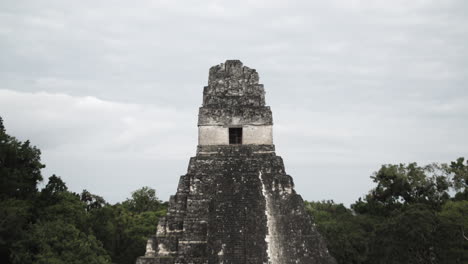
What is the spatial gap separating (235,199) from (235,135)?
7.66ft

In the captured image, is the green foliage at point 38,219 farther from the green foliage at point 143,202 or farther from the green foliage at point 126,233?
the green foliage at point 143,202

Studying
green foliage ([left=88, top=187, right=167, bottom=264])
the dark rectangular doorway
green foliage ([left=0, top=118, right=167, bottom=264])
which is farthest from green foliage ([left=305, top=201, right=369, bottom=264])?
the dark rectangular doorway

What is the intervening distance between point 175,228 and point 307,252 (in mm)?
3179

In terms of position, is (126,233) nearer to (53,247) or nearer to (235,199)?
(53,247)

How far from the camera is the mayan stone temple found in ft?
32.1

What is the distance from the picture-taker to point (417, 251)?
1952cm

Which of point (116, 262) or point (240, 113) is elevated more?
point (240, 113)

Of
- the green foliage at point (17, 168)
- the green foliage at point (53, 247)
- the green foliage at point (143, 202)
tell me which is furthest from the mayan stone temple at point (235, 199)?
the green foliage at point (143, 202)

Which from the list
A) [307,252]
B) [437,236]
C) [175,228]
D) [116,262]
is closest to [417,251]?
[437,236]

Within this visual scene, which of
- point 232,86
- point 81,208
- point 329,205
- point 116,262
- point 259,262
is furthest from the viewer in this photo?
point 329,205

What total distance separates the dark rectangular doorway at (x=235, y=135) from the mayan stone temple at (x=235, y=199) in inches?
1.0

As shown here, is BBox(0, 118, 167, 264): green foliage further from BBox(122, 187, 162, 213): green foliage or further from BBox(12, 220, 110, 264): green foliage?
BBox(122, 187, 162, 213): green foliage

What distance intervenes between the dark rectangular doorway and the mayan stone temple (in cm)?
3

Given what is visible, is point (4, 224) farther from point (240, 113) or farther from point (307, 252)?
point (307, 252)
